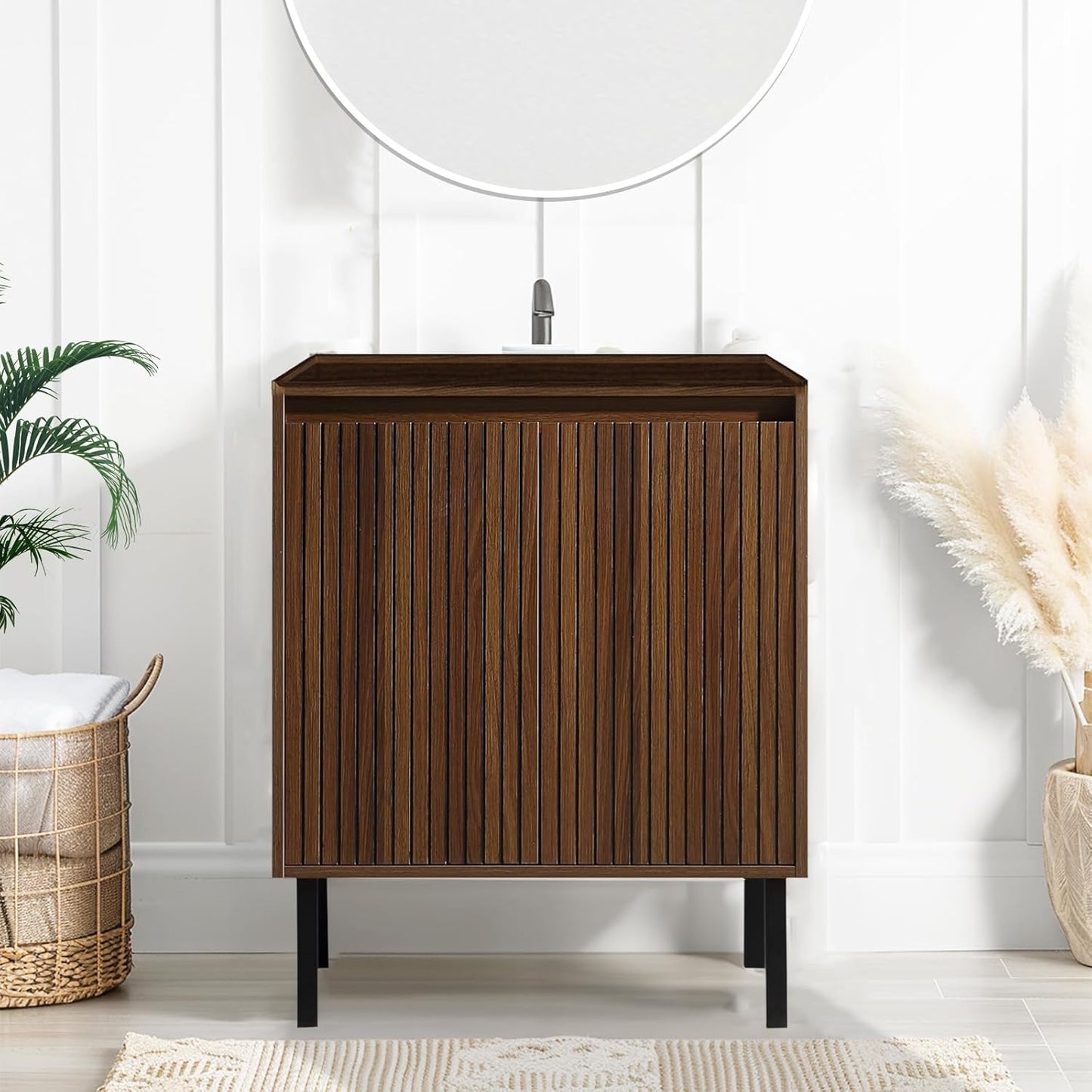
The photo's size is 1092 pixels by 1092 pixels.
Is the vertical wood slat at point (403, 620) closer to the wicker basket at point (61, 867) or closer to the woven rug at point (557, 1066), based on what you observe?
the woven rug at point (557, 1066)

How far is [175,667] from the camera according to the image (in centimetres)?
204

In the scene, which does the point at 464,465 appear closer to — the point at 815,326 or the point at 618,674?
the point at 618,674

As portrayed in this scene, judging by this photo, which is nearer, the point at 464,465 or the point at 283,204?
the point at 464,465

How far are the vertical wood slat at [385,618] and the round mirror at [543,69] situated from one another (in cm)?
64

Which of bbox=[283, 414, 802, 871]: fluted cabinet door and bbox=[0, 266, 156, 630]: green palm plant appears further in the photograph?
bbox=[0, 266, 156, 630]: green palm plant

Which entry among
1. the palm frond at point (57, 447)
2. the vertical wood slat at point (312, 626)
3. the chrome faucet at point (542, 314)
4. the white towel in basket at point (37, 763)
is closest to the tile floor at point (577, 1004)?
the white towel in basket at point (37, 763)

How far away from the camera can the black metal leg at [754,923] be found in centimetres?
183

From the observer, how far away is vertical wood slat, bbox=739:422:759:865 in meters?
1.57

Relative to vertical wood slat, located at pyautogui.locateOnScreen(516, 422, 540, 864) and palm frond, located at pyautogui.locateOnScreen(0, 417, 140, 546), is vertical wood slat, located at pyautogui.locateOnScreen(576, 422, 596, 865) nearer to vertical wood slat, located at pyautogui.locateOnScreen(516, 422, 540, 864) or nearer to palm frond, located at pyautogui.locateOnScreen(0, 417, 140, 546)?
Answer: vertical wood slat, located at pyautogui.locateOnScreen(516, 422, 540, 864)

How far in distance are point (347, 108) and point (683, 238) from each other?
0.61 metres

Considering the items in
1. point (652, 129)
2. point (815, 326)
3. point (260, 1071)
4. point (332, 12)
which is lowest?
point (260, 1071)

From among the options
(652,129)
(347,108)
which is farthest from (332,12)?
(652,129)

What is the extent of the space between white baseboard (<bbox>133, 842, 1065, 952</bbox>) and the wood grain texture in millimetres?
463

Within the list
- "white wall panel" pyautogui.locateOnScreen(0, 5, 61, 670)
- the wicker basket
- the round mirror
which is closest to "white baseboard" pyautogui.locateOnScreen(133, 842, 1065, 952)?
the wicker basket
